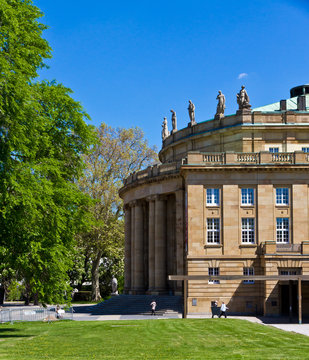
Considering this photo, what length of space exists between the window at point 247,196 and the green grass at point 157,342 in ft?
56.0

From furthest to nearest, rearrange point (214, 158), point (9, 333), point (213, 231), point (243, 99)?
1. point (243, 99)
2. point (214, 158)
3. point (213, 231)
4. point (9, 333)

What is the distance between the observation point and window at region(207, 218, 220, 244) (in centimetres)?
5481

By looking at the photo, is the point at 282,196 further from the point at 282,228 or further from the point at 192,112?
the point at 192,112

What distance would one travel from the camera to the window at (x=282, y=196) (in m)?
54.9

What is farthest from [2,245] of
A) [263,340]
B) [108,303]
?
[108,303]

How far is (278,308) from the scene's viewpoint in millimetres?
50656

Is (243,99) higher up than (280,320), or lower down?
higher up

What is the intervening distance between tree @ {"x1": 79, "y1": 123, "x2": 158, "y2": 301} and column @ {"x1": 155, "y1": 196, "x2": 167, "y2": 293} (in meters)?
14.7

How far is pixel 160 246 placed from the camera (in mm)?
63688

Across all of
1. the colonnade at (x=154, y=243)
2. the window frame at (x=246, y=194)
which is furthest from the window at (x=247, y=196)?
the colonnade at (x=154, y=243)

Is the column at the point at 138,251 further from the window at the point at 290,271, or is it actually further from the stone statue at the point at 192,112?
the window at the point at 290,271

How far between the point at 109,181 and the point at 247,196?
30.5 meters

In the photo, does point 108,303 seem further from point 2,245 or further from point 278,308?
point 2,245

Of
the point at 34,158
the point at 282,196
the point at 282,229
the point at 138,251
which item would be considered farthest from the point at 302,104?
the point at 34,158
